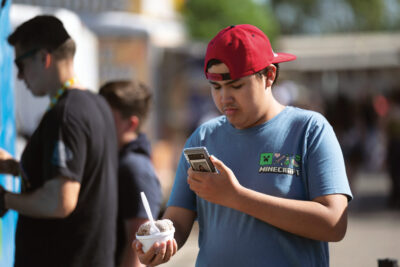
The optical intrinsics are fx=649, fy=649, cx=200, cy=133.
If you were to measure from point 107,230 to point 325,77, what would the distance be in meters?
26.1

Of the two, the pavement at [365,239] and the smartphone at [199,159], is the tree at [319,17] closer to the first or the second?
the pavement at [365,239]

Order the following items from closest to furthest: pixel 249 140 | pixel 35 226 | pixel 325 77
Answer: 1. pixel 249 140
2. pixel 35 226
3. pixel 325 77

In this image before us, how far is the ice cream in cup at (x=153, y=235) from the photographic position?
85.7 inches

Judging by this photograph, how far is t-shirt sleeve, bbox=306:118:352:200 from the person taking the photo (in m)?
2.18

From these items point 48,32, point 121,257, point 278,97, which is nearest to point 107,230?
point 121,257

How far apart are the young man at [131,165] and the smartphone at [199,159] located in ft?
4.00

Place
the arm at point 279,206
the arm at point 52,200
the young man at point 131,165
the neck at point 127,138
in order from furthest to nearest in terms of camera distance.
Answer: the neck at point 127,138, the young man at point 131,165, the arm at point 52,200, the arm at point 279,206

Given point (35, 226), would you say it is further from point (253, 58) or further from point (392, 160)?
point (392, 160)

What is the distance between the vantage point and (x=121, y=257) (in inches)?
133

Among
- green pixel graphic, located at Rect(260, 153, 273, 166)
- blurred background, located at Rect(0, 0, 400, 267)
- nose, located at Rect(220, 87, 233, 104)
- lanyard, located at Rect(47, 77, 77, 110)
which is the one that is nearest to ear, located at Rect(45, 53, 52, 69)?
lanyard, located at Rect(47, 77, 77, 110)

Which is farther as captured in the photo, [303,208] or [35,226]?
[35,226]

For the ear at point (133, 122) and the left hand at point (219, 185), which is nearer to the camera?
the left hand at point (219, 185)

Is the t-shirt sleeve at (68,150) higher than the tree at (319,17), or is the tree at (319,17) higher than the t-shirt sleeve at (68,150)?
the t-shirt sleeve at (68,150)

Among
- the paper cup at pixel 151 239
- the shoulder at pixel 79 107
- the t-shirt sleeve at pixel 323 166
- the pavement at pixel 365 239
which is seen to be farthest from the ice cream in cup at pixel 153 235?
the pavement at pixel 365 239
